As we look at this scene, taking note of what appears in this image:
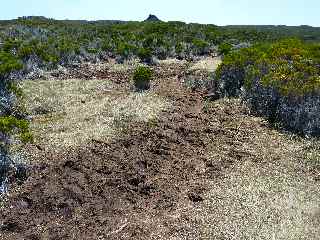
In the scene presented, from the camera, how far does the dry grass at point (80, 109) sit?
15391 millimetres

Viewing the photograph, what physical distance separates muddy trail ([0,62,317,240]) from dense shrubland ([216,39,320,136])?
1022 mm

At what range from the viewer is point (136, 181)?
13.2 metres

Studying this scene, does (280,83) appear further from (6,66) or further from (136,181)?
(6,66)

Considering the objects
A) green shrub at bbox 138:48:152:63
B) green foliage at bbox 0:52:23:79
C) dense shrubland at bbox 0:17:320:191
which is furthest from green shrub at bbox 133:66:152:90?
green shrub at bbox 138:48:152:63

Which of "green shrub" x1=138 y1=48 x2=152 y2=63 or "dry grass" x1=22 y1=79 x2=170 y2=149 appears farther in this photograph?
"green shrub" x1=138 y1=48 x2=152 y2=63

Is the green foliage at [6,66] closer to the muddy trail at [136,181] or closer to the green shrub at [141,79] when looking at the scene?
the green shrub at [141,79]

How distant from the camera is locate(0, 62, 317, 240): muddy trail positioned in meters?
11.1

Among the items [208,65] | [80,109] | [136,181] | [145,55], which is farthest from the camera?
[145,55]

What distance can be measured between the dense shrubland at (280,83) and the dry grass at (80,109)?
3.39 meters

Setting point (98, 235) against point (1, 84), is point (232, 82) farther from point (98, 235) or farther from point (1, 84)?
point (98, 235)

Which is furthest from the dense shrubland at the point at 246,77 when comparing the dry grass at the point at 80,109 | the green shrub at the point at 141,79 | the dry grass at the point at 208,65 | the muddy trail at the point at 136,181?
the dry grass at the point at 208,65

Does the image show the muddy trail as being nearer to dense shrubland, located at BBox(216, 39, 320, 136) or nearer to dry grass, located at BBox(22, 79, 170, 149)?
dry grass, located at BBox(22, 79, 170, 149)

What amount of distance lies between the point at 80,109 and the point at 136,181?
5.99 metres

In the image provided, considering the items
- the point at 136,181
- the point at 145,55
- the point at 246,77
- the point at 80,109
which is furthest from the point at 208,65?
the point at 136,181
